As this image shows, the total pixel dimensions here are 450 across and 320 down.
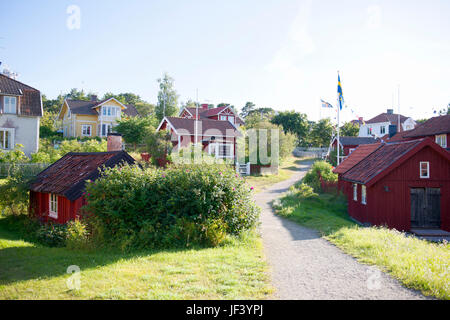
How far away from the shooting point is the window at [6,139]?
30.4 meters

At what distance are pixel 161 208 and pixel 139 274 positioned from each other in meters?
3.41

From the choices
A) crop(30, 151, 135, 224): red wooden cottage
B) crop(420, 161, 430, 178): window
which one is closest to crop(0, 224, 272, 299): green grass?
crop(30, 151, 135, 224): red wooden cottage

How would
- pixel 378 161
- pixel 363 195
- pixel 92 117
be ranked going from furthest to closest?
pixel 92 117
pixel 378 161
pixel 363 195

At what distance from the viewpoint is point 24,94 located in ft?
Answer: 105

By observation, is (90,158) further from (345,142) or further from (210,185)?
(345,142)

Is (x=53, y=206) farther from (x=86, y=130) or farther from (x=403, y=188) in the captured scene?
(x=86, y=130)

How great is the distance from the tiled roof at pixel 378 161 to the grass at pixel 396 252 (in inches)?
128

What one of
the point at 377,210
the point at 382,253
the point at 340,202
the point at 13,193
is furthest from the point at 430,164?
the point at 13,193

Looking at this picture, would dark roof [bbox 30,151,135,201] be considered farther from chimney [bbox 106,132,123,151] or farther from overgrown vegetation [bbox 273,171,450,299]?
overgrown vegetation [bbox 273,171,450,299]

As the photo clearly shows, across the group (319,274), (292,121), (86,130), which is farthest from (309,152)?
(319,274)

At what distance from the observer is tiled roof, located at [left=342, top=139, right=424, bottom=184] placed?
17328mm

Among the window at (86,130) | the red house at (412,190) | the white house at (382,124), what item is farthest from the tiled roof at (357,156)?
the white house at (382,124)

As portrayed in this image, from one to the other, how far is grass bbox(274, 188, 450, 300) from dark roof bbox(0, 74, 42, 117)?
1003 inches
